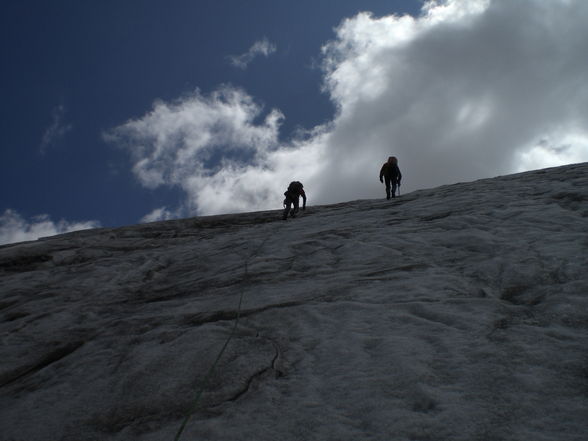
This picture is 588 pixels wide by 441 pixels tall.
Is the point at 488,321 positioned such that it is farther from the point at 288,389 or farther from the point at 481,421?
the point at 288,389

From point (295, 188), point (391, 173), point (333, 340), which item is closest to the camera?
point (333, 340)

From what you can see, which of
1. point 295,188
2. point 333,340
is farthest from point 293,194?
point 333,340

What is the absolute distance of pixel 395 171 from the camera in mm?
14375

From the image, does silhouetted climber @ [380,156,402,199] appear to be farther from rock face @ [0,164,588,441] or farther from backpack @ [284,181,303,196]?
rock face @ [0,164,588,441]

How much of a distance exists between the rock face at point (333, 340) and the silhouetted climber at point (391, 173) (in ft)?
18.1

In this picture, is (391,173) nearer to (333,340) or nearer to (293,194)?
(293,194)

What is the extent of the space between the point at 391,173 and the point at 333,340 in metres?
11.0

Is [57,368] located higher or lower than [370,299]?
lower

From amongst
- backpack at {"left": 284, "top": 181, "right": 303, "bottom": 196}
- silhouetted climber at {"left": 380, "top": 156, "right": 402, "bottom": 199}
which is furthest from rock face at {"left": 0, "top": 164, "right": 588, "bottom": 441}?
backpack at {"left": 284, "top": 181, "right": 303, "bottom": 196}

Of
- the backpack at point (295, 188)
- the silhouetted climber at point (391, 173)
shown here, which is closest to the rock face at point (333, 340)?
the silhouetted climber at point (391, 173)

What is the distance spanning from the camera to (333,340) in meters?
4.25

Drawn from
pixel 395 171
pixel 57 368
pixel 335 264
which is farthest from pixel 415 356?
pixel 395 171

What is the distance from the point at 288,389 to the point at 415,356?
1.20 meters

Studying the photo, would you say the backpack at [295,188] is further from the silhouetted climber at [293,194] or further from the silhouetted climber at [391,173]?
the silhouetted climber at [391,173]
